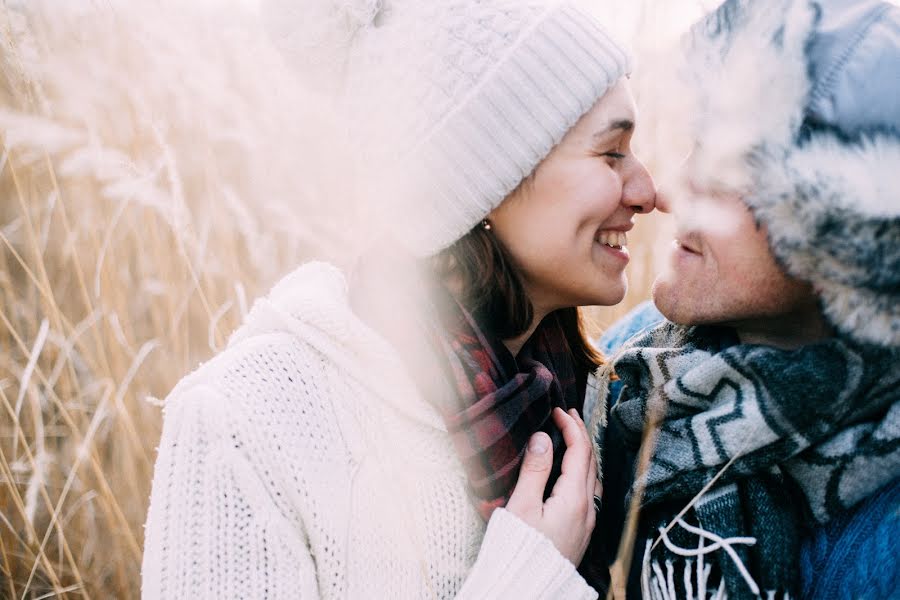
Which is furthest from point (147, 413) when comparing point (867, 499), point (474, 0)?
point (867, 499)

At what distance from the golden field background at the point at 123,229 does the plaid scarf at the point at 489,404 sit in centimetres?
50

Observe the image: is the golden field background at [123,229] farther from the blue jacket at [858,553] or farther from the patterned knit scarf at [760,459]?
the blue jacket at [858,553]

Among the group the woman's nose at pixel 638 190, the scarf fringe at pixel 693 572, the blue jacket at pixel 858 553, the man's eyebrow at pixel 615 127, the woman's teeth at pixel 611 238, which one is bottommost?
the scarf fringe at pixel 693 572

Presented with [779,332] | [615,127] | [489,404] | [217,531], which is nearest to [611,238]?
[615,127]

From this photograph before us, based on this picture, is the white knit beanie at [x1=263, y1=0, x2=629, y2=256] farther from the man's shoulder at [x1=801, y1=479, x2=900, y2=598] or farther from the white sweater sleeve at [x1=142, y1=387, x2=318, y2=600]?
the man's shoulder at [x1=801, y1=479, x2=900, y2=598]

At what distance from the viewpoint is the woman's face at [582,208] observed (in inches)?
56.9

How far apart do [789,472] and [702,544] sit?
0.22 meters

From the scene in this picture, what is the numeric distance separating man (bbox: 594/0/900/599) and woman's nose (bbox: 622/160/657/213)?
60mm

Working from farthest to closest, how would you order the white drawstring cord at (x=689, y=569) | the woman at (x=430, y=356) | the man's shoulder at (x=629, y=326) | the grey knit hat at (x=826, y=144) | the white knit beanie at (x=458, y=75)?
1. the man's shoulder at (x=629, y=326)
2. the white knit beanie at (x=458, y=75)
3. the white drawstring cord at (x=689, y=569)
4. the woman at (x=430, y=356)
5. the grey knit hat at (x=826, y=144)

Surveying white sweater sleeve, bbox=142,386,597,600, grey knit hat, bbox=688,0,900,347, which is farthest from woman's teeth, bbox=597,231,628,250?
white sweater sleeve, bbox=142,386,597,600

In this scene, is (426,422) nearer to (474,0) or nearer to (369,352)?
(369,352)


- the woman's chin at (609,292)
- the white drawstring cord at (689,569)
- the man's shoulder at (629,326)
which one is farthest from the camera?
the man's shoulder at (629,326)

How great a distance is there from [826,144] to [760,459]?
567 millimetres

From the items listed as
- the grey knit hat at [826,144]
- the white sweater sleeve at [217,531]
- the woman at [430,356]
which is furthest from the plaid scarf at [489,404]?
the grey knit hat at [826,144]
